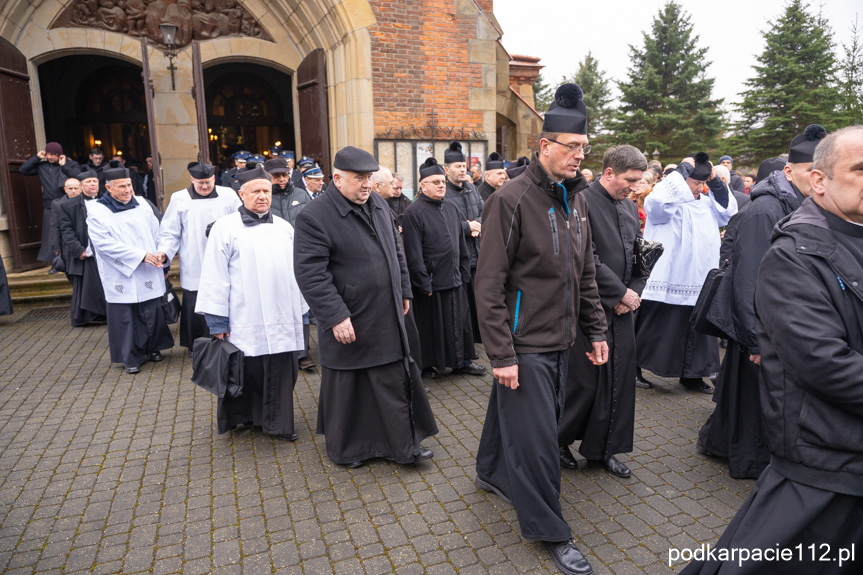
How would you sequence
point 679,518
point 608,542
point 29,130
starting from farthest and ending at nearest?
point 29,130 < point 679,518 < point 608,542

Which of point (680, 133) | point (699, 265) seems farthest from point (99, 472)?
point (680, 133)

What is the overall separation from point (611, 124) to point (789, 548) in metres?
34.0

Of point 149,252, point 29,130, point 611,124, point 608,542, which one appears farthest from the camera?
point 611,124

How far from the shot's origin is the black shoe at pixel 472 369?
6.12 meters

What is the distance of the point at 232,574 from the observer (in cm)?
299

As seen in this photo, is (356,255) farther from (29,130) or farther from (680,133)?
(680,133)

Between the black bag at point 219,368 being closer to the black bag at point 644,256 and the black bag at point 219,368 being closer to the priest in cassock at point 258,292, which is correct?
the priest in cassock at point 258,292

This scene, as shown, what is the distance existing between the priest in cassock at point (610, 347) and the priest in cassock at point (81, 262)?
628cm

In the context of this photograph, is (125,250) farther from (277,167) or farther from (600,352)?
(600,352)

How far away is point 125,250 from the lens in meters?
6.05

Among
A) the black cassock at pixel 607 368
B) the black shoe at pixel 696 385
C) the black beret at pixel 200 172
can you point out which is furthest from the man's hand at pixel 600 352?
the black beret at pixel 200 172

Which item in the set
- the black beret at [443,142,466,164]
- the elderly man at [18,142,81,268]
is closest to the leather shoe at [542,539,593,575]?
the black beret at [443,142,466,164]

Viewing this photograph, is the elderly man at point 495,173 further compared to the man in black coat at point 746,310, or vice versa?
the elderly man at point 495,173

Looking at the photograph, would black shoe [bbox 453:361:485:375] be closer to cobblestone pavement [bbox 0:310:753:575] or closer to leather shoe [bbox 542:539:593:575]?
cobblestone pavement [bbox 0:310:753:575]
